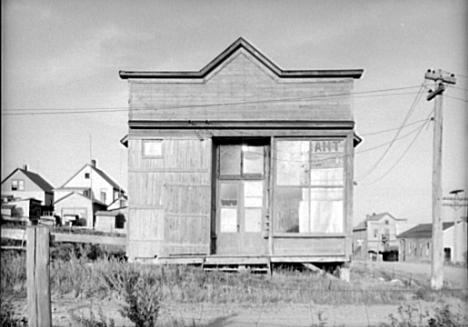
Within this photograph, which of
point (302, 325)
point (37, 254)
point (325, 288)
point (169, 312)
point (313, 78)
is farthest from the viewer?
point (313, 78)

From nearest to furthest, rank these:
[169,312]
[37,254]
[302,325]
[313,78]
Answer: [37,254] < [302,325] < [169,312] < [313,78]

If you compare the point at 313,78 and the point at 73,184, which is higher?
the point at 313,78

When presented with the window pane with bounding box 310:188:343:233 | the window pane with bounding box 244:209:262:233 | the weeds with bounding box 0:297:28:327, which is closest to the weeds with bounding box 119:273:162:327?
the weeds with bounding box 0:297:28:327

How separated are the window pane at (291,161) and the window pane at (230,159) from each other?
1.72 meters

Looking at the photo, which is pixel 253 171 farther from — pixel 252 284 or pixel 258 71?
pixel 252 284

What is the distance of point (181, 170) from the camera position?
1795 cm

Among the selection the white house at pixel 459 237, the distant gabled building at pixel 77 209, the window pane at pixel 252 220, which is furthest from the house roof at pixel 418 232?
the distant gabled building at pixel 77 209

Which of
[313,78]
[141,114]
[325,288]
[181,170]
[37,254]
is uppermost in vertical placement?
[313,78]

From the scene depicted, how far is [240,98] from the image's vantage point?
710 inches

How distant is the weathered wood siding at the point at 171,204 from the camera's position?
17.9 metres

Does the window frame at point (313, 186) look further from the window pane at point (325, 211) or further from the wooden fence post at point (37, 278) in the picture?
the wooden fence post at point (37, 278)

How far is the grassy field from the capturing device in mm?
13406

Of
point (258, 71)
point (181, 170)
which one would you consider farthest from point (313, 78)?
point (181, 170)

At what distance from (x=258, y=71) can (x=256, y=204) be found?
4708 millimetres
